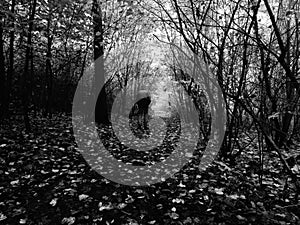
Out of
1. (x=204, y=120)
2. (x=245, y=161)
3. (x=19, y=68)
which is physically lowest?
(x=245, y=161)

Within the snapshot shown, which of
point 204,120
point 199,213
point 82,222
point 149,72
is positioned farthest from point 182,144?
point 149,72

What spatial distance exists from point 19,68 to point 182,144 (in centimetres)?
602

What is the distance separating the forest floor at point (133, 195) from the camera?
2.62 metres

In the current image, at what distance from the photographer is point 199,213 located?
274cm

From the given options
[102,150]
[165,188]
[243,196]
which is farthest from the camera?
[102,150]

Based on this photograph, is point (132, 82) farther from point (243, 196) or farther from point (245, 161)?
point (243, 196)

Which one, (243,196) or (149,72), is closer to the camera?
(243,196)

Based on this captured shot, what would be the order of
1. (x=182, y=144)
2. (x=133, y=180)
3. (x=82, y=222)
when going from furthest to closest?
1. (x=182, y=144)
2. (x=133, y=180)
3. (x=82, y=222)

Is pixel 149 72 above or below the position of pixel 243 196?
above

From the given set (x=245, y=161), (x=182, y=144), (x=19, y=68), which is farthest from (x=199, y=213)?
(x=19, y=68)

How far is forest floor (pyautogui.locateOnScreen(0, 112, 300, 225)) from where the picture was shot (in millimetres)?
2618

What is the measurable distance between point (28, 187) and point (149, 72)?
10.3m

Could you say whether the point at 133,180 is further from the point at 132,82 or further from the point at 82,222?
the point at 132,82

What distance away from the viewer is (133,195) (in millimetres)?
3150
